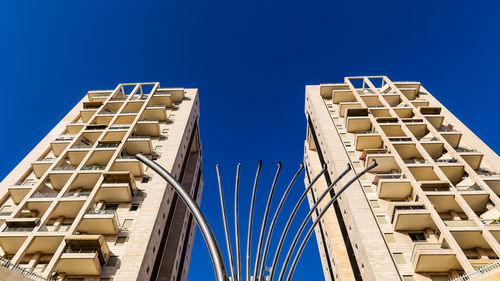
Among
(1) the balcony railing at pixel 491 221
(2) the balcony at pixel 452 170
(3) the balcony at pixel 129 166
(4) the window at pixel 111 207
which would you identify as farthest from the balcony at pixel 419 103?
(4) the window at pixel 111 207

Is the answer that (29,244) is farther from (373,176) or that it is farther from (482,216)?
(482,216)

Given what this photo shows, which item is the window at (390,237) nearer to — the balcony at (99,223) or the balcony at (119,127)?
the balcony at (99,223)

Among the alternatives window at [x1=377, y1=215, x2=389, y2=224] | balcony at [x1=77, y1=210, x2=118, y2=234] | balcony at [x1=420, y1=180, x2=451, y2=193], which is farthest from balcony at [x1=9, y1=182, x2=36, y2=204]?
balcony at [x1=420, y1=180, x2=451, y2=193]

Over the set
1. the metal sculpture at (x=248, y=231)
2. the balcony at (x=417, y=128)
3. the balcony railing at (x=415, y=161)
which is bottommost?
the metal sculpture at (x=248, y=231)

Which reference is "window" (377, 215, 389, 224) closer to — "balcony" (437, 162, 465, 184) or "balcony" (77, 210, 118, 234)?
"balcony" (437, 162, 465, 184)

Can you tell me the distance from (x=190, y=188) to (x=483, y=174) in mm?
37029

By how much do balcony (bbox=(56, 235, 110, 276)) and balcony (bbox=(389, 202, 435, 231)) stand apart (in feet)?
79.2

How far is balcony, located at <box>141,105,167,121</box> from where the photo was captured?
44.5 m

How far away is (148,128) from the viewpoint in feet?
134

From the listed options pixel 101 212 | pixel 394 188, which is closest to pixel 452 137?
pixel 394 188

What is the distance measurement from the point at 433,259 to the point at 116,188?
89.7ft

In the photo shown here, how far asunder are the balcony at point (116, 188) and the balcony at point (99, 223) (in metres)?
3.04

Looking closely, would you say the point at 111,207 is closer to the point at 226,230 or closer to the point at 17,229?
the point at 17,229

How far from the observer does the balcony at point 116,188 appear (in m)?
30.2
